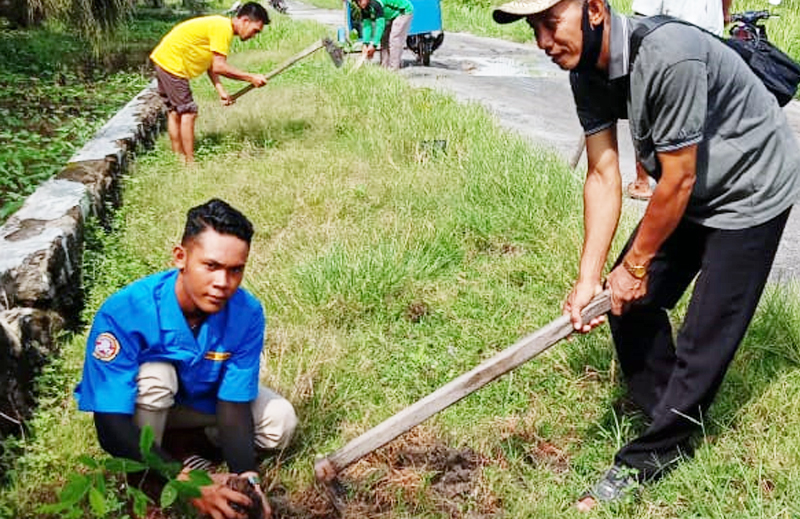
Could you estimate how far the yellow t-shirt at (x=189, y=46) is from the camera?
19.7 feet

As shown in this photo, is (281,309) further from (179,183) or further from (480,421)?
(179,183)

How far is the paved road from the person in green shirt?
0.34 metres

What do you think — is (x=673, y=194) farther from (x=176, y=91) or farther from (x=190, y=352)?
(x=176, y=91)

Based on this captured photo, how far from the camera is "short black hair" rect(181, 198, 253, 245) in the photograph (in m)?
2.19

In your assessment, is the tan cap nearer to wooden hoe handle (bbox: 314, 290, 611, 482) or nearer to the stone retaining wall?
wooden hoe handle (bbox: 314, 290, 611, 482)

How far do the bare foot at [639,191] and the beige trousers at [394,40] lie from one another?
21.6 ft

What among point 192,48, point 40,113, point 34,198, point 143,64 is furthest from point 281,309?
point 143,64

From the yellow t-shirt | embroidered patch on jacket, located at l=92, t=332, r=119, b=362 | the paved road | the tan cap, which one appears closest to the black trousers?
the tan cap

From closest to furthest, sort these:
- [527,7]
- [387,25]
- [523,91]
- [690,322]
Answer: [527,7], [690,322], [523,91], [387,25]

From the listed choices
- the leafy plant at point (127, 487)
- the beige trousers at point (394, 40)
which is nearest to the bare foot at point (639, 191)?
the leafy plant at point (127, 487)

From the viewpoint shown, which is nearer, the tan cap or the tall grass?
the tan cap

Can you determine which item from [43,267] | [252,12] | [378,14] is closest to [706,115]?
[43,267]

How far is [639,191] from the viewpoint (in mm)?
4922

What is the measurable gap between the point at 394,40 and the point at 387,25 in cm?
28
